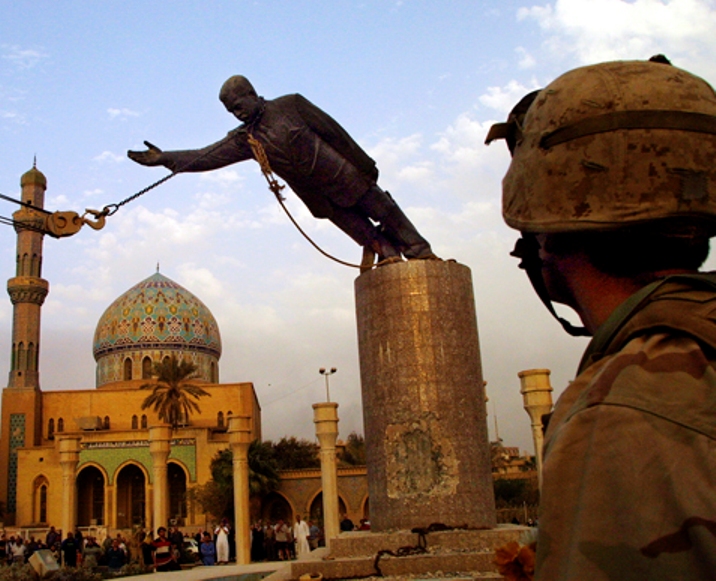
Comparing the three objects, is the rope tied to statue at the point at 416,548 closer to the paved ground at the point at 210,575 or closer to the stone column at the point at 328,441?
the paved ground at the point at 210,575

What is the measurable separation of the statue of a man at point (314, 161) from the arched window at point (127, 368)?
3549 cm

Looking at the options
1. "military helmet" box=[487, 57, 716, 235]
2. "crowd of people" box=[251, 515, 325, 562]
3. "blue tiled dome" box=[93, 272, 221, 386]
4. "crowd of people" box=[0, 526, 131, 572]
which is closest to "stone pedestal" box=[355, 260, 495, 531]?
"military helmet" box=[487, 57, 716, 235]

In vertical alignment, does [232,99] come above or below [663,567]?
above

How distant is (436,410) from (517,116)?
16.8ft

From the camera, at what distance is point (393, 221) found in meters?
7.15

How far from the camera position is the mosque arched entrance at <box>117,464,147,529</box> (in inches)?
1344

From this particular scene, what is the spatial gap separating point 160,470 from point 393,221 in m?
13.6

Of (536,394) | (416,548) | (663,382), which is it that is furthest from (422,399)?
(536,394)

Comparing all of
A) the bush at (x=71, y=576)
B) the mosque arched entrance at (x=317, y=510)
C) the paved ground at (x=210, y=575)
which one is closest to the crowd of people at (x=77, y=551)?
the bush at (x=71, y=576)

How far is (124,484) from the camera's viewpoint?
1367 inches

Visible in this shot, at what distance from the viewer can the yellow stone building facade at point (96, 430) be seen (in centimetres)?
3316

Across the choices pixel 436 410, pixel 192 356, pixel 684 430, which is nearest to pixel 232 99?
pixel 436 410

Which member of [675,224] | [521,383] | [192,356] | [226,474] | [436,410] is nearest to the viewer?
[675,224]

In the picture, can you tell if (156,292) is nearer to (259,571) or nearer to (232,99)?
(259,571)
